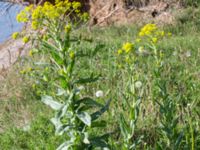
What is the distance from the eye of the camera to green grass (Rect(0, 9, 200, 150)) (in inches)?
164

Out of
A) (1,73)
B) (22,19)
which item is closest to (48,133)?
(22,19)

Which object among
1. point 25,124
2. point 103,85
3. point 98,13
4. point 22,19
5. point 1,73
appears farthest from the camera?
point 98,13

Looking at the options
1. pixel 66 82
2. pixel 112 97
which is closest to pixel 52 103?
pixel 66 82

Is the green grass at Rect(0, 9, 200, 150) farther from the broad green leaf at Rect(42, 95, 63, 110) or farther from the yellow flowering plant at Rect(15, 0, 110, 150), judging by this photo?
the broad green leaf at Rect(42, 95, 63, 110)

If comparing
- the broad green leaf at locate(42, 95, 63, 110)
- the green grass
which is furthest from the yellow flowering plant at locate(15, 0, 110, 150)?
the green grass

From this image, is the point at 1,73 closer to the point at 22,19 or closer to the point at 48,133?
the point at 48,133

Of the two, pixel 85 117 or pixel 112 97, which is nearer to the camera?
pixel 85 117

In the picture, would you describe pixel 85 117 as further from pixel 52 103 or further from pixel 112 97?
pixel 112 97

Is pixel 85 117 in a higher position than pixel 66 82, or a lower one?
lower

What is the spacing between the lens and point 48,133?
4.56 meters

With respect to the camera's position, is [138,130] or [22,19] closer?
[22,19]

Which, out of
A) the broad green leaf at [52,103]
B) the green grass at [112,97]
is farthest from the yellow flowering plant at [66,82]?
the green grass at [112,97]

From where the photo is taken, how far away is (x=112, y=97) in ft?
15.7

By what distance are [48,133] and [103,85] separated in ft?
3.85
